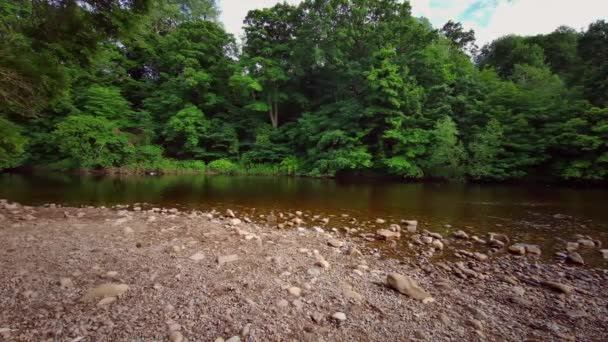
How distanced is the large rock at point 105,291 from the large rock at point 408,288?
273 cm

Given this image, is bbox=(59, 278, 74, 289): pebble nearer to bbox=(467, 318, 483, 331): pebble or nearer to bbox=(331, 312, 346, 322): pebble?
bbox=(331, 312, 346, 322): pebble

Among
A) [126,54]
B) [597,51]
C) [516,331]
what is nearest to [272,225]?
[516,331]

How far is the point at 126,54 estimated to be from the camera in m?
24.8

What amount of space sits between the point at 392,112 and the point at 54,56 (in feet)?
52.6

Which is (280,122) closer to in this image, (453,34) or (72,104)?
(72,104)

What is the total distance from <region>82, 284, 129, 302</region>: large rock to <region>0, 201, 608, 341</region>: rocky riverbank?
0.01 metres

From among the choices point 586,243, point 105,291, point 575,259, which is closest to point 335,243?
point 105,291

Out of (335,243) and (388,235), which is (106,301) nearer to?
(335,243)

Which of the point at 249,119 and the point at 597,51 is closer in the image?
the point at 597,51

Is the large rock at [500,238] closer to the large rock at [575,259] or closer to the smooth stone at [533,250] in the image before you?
the smooth stone at [533,250]

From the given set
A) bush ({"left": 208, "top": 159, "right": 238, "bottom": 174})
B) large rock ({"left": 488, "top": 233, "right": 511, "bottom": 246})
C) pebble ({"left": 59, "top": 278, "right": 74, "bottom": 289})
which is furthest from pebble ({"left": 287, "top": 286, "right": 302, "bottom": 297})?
bush ({"left": 208, "top": 159, "right": 238, "bottom": 174})

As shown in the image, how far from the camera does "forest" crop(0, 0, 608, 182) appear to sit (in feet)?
50.0

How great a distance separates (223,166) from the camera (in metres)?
21.1

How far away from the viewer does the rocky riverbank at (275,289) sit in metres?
2.15
